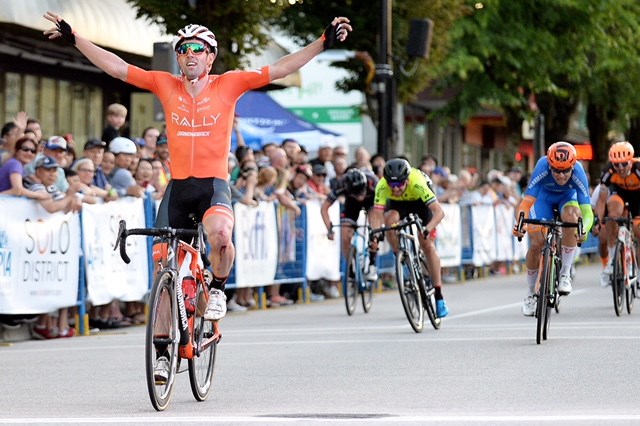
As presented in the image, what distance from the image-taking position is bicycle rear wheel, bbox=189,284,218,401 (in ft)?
34.4

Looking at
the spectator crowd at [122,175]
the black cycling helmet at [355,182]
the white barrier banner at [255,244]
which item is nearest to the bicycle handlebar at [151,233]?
the spectator crowd at [122,175]

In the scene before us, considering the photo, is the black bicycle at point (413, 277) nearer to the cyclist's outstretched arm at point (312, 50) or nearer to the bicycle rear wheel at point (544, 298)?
the bicycle rear wheel at point (544, 298)

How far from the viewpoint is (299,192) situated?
22953 millimetres

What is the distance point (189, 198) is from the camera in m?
10.7

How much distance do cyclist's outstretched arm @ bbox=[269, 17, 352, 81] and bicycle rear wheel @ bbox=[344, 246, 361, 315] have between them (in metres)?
8.83

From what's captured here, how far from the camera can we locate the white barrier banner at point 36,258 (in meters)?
15.8

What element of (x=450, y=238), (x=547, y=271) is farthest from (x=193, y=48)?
(x=450, y=238)

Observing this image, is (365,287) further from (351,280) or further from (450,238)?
(450,238)

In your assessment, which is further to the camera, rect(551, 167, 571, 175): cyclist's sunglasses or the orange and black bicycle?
rect(551, 167, 571, 175): cyclist's sunglasses

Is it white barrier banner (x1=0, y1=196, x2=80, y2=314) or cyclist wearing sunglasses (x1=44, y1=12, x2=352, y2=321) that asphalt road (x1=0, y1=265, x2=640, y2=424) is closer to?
white barrier banner (x1=0, y1=196, x2=80, y2=314)

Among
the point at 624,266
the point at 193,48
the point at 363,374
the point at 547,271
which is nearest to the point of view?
the point at 193,48

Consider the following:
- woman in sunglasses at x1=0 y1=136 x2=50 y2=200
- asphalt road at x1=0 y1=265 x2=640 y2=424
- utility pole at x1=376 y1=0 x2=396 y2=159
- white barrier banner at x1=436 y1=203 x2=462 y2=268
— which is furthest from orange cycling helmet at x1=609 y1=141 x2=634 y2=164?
white barrier banner at x1=436 y1=203 x2=462 y2=268

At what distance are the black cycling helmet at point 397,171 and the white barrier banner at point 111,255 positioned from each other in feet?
9.67

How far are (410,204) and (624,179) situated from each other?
2.81 metres
